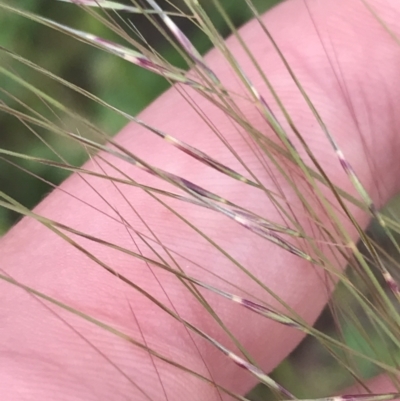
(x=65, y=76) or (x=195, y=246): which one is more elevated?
(x=65, y=76)

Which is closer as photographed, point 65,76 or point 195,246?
point 195,246

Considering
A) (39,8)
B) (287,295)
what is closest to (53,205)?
(287,295)

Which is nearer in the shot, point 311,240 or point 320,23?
point 311,240

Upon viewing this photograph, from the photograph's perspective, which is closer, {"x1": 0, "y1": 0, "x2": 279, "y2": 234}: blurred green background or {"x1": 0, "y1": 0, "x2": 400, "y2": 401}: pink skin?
{"x1": 0, "y1": 0, "x2": 400, "y2": 401}: pink skin

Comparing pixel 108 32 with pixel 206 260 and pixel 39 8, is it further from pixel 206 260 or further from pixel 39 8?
pixel 206 260

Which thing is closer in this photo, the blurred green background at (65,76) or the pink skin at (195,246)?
the pink skin at (195,246)

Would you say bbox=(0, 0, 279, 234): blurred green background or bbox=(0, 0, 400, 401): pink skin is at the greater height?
bbox=(0, 0, 279, 234): blurred green background

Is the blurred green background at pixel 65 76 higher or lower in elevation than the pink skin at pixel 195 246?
higher

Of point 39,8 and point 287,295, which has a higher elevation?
point 39,8
